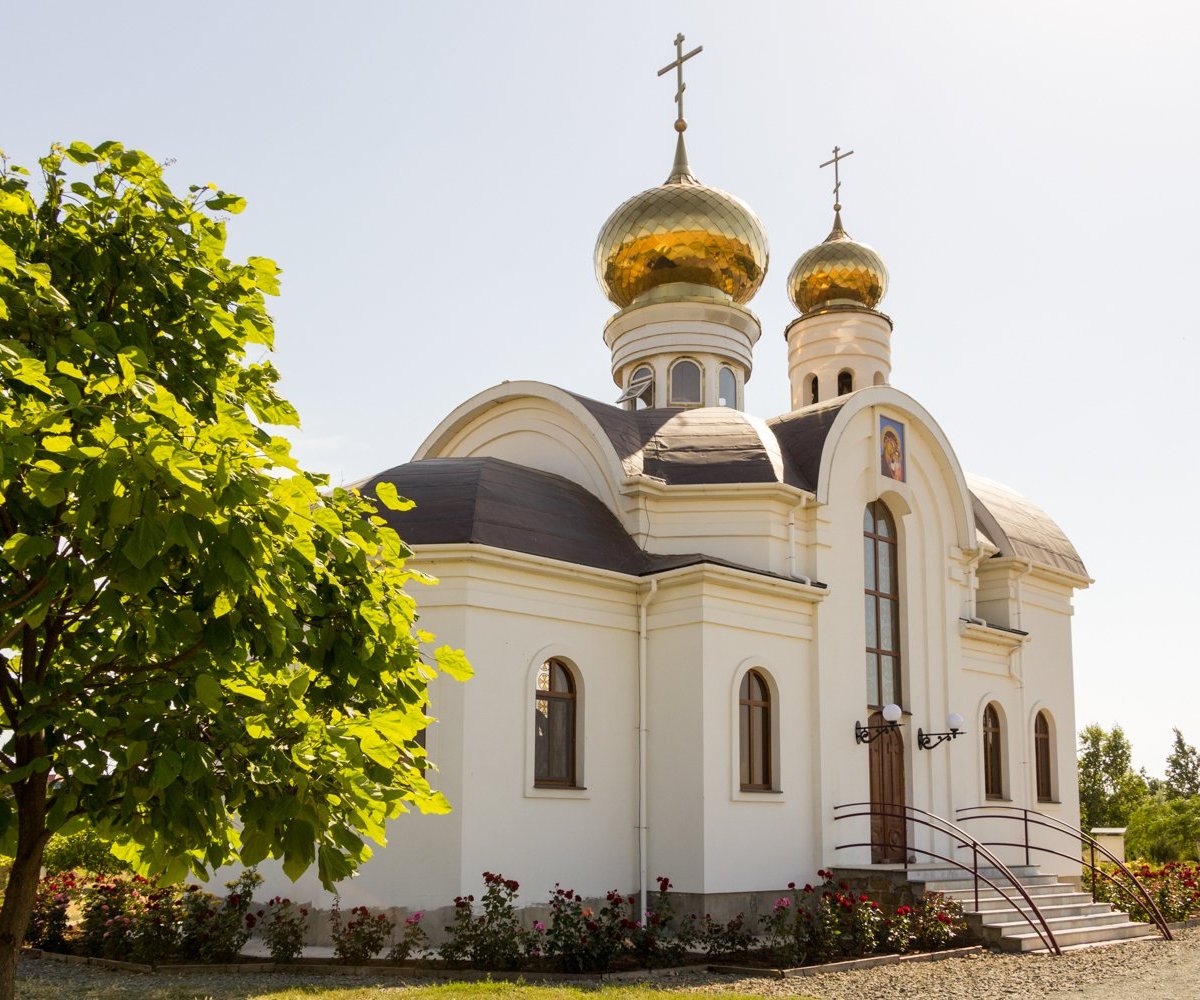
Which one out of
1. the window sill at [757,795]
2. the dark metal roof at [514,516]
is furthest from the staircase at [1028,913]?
the dark metal roof at [514,516]

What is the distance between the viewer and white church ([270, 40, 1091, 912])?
1174cm

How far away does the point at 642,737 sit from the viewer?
12.8 meters

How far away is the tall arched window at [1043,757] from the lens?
17703 mm

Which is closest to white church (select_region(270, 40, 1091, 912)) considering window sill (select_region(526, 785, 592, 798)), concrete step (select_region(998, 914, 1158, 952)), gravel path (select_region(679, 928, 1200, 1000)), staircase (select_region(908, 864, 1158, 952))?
window sill (select_region(526, 785, 592, 798))

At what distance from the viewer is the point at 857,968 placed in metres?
10.5

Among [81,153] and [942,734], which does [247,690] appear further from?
[942,734]

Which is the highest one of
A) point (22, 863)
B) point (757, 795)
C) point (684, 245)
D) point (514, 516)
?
point (684, 245)

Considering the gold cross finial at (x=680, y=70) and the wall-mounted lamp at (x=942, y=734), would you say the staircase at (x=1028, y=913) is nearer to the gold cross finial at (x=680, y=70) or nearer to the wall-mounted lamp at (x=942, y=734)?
the wall-mounted lamp at (x=942, y=734)

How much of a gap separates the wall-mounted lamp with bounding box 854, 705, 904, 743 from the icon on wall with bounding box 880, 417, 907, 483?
2.80 m

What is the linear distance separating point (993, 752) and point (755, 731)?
5.15m

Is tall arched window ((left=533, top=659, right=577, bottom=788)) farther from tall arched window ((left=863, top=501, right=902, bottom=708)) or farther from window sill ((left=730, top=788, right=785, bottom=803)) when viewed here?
tall arched window ((left=863, top=501, right=902, bottom=708))

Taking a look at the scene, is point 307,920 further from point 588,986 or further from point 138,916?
point 588,986

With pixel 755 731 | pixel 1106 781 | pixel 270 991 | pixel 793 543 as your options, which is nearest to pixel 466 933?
pixel 270 991

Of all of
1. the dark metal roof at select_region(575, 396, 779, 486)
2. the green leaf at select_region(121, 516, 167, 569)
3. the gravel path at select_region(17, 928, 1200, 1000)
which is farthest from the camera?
the dark metal roof at select_region(575, 396, 779, 486)
